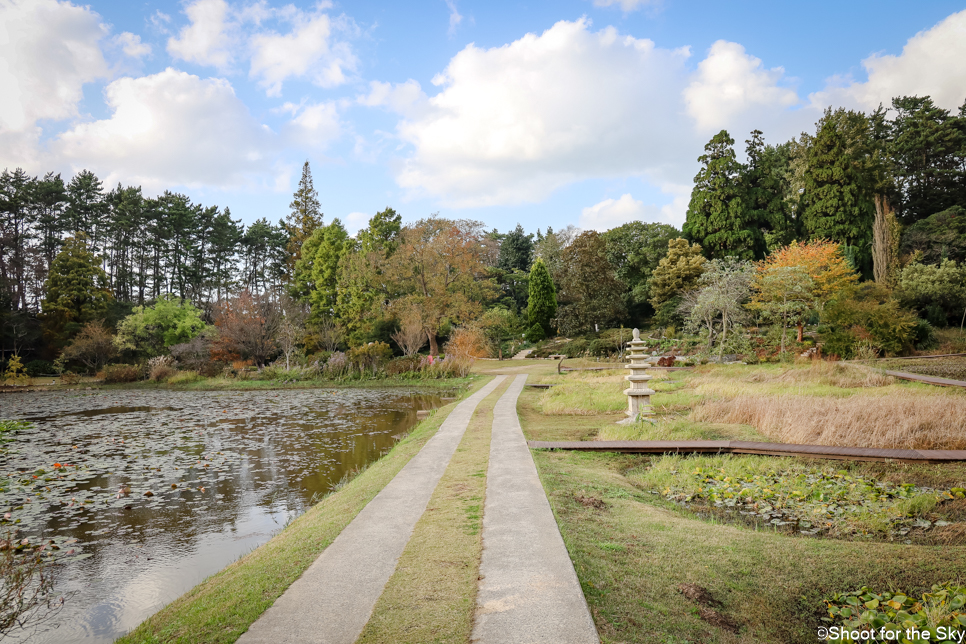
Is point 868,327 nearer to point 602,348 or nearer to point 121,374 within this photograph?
point 602,348

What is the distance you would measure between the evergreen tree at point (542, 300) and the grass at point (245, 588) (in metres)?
28.2

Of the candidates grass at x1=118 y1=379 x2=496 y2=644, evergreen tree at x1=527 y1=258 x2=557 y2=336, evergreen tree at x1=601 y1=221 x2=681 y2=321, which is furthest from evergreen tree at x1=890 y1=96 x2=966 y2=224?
grass at x1=118 y1=379 x2=496 y2=644

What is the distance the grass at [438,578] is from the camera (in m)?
2.70

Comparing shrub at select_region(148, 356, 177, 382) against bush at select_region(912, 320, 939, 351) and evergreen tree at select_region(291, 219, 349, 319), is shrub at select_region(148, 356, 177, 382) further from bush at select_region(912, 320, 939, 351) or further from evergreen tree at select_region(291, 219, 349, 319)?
bush at select_region(912, 320, 939, 351)

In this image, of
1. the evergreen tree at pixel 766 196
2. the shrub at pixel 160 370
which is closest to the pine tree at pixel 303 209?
the shrub at pixel 160 370

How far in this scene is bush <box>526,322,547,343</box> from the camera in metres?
33.2

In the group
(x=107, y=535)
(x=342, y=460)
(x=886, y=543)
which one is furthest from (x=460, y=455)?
(x=886, y=543)

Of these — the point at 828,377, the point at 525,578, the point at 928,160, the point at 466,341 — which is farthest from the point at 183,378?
the point at 928,160

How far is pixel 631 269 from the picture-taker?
3681cm

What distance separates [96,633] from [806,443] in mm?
8870

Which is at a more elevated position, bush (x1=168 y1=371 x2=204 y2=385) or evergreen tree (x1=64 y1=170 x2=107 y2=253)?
evergreen tree (x1=64 y1=170 x2=107 y2=253)

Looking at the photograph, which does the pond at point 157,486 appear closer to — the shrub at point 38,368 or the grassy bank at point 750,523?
the grassy bank at point 750,523

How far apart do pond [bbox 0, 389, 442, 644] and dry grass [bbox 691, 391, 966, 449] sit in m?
7.43

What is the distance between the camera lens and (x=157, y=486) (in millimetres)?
7816
